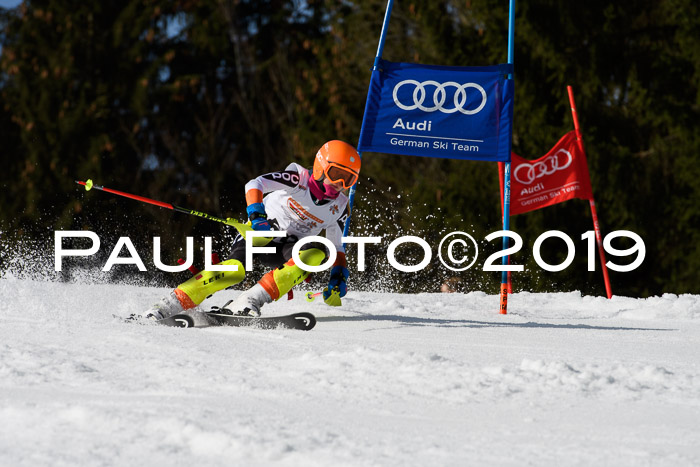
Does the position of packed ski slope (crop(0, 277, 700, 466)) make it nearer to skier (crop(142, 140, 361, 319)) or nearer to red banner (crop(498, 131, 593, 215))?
skier (crop(142, 140, 361, 319))

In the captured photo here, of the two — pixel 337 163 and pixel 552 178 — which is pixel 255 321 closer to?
pixel 337 163

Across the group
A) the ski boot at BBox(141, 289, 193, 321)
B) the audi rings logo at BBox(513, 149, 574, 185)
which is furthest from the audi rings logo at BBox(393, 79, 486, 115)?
the ski boot at BBox(141, 289, 193, 321)

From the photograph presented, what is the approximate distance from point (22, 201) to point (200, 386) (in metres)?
16.1

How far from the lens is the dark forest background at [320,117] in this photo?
14094 mm

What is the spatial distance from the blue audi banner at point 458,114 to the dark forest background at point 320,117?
548 cm

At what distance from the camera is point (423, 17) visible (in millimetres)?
14977

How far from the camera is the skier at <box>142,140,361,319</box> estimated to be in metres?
5.25

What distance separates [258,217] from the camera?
533 cm

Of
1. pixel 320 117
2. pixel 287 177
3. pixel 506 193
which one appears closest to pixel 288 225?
pixel 287 177

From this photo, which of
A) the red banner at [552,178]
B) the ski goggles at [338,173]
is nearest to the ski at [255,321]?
the ski goggles at [338,173]

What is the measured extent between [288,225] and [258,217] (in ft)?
1.14

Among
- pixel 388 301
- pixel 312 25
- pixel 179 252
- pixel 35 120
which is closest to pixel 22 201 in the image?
pixel 35 120

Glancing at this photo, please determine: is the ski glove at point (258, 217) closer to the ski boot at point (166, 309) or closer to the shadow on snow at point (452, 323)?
the ski boot at point (166, 309)

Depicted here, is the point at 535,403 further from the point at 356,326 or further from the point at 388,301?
the point at 388,301
